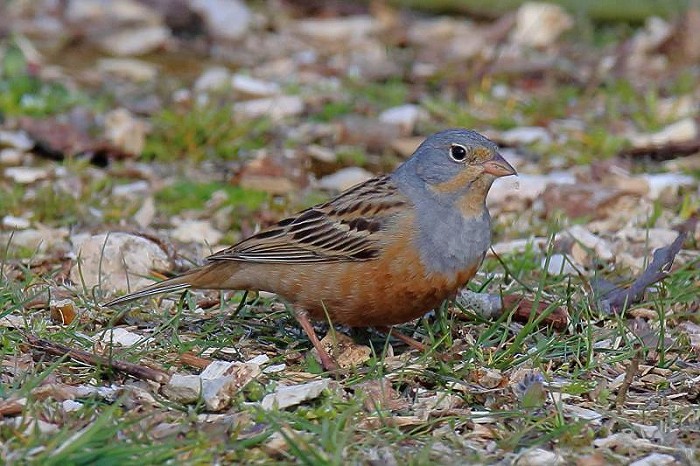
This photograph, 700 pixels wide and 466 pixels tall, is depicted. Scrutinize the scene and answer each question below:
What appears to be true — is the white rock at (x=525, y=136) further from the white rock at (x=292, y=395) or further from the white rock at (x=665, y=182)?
the white rock at (x=292, y=395)

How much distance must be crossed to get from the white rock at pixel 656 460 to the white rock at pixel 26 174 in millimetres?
4511

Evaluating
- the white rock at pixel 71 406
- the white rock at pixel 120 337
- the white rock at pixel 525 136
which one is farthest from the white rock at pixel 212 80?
the white rock at pixel 71 406

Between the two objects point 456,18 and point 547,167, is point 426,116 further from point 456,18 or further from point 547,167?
point 456,18

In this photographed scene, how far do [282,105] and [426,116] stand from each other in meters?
1.01

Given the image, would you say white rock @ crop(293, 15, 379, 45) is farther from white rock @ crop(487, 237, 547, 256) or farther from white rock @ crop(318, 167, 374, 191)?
white rock @ crop(487, 237, 547, 256)

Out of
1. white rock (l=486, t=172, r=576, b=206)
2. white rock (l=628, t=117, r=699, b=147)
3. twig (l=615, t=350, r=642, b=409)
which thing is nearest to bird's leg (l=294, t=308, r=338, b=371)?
twig (l=615, t=350, r=642, b=409)

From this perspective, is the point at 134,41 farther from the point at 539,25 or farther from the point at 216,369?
the point at 216,369

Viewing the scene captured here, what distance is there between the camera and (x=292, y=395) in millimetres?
4250

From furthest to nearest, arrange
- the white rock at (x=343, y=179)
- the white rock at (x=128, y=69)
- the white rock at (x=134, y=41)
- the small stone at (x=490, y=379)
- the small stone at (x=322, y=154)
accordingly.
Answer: the white rock at (x=134, y=41), the white rock at (x=128, y=69), the small stone at (x=322, y=154), the white rock at (x=343, y=179), the small stone at (x=490, y=379)

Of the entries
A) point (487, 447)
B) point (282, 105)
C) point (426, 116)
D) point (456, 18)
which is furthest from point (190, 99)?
point (487, 447)

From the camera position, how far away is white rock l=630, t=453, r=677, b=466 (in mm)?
3926

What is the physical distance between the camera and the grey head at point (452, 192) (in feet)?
15.8

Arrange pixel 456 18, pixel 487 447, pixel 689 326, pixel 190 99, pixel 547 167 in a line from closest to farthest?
1. pixel 487 447
2. pixel 689 326
3. pixel 547 167
4. pixel 190 99
5. pixel 456 18

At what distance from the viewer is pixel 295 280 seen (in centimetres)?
500
